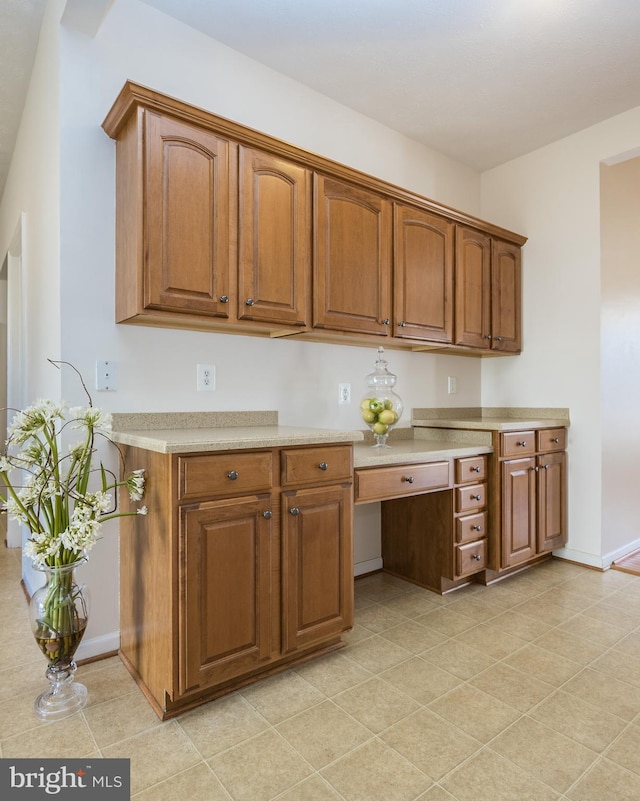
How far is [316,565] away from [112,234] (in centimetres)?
164

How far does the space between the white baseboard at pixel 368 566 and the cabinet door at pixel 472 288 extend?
1.45 m

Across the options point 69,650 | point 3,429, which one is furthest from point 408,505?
point 3,429

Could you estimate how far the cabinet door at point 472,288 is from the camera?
3.10 m

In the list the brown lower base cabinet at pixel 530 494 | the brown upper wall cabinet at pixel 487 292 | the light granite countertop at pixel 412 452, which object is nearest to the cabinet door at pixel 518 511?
the brown lower base cabinet at pixel 530 494

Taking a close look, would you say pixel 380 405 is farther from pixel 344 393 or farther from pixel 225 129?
pixel 225 129

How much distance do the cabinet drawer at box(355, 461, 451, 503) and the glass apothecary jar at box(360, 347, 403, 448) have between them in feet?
1.02

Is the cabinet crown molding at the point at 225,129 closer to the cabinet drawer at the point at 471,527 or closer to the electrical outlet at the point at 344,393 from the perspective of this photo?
the electrical outlet at the point at 344,393

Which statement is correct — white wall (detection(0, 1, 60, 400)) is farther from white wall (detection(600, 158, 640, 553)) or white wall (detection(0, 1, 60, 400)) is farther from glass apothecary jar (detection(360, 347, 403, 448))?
white wall (detection(600, 158, 640, 553))

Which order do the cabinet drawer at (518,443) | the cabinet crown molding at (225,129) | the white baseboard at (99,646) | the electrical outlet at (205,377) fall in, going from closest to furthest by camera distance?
the cabinet crown molding at (225,129)
the white baseboard at (99,646)
the electrical outlet at (205,377)
the cabinet drawer at (518,443)

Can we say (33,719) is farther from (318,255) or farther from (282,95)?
(282,95)

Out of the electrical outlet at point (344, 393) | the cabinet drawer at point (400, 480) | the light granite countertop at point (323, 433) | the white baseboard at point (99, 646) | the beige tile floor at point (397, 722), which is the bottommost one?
the beige tile floor at point (397, 722)

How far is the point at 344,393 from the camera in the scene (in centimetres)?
293

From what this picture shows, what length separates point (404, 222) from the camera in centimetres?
278

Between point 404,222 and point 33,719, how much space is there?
2.74 m
